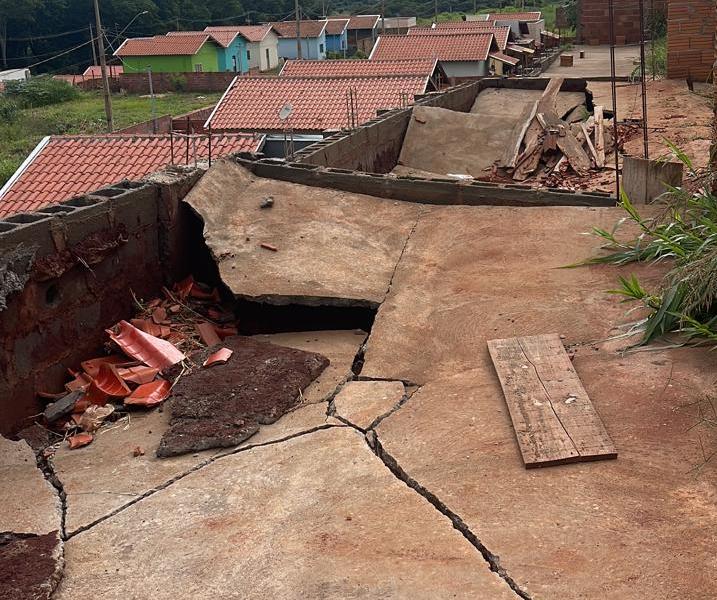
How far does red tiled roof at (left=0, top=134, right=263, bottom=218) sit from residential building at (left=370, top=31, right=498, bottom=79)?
21652 millimetres

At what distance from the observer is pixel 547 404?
14.4ft

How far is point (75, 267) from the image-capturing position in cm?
602

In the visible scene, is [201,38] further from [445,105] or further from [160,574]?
[160,574]

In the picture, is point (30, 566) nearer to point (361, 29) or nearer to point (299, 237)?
point (299, 237)

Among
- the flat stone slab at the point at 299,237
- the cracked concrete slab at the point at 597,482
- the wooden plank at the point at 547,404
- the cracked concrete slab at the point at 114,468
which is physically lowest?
the cracked concrete slab at the point at 114,468

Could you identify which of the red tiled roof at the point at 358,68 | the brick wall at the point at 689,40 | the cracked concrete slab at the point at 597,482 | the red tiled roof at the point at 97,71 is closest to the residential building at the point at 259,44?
the red tiled roof at the point at 97,71

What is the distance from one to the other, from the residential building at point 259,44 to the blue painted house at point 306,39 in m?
0.86

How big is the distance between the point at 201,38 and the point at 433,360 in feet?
169

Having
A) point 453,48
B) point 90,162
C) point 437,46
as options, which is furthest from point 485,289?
point 453,48

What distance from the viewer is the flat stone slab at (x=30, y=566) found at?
3.54 meters

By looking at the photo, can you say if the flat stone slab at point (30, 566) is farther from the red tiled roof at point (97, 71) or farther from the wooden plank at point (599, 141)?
the red tiled roof at point (97, 71)

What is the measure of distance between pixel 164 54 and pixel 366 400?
5058cm

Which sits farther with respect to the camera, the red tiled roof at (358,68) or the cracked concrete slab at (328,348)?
the red tiled roof at (358,68)

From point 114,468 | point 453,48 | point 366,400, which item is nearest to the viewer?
point 114,468
